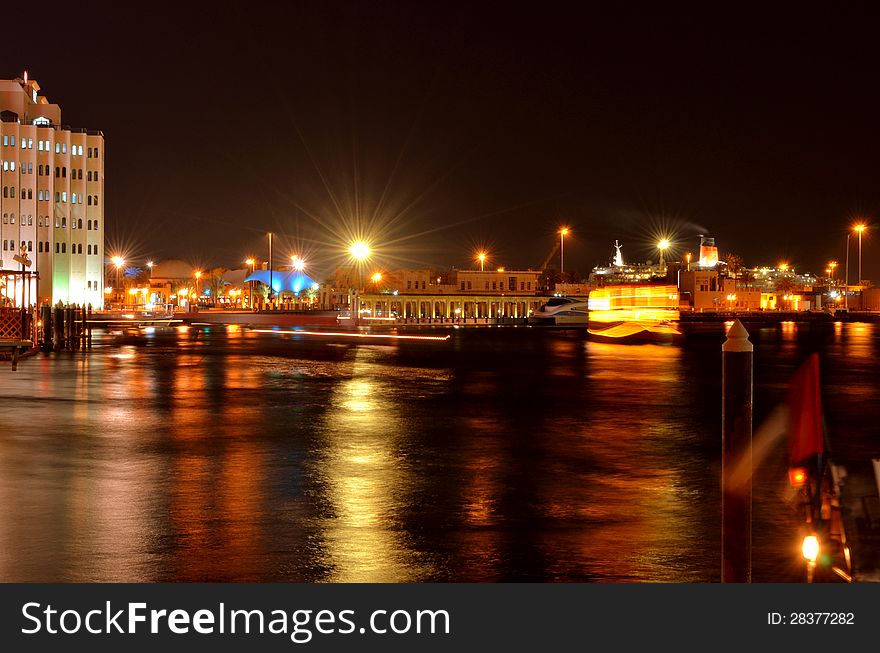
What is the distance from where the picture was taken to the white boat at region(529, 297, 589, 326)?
82750 mm

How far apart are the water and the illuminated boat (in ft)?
98.9

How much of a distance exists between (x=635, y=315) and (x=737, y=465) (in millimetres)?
54240

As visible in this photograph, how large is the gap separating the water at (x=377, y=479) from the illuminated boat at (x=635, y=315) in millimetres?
30144

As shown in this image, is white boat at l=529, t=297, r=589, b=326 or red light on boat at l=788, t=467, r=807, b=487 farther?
white boat at l=529, t=297, r=589, b=326

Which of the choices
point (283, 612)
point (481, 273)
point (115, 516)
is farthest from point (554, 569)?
point (481, 273)

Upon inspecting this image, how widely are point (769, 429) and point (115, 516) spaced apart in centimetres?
1010

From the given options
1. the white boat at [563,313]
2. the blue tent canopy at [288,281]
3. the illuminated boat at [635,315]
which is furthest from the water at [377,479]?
the blue tent canopy at [288,281]

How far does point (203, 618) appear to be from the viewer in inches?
221

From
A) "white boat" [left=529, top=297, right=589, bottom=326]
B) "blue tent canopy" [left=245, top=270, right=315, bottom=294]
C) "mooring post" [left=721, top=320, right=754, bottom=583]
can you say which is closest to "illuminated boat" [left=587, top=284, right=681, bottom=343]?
"white boat" [left=529, top=297, right=589, bottom=326]

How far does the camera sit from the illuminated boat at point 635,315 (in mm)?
54000

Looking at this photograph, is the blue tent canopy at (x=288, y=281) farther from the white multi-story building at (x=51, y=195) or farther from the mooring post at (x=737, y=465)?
the mooring post at (x=737, y=465)

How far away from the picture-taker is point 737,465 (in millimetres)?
6172

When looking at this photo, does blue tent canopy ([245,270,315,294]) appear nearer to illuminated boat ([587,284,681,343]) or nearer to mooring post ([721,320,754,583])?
illuminated boat ([587,284,681,343])

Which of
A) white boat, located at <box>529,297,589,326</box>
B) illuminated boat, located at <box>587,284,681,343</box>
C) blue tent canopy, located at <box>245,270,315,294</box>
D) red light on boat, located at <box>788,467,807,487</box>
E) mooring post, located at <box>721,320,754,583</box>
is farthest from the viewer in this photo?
blue tent canopy, located at <box>245,270,315,294</box>
